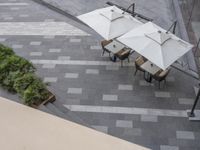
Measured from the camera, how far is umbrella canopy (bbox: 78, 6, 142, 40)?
507 inches

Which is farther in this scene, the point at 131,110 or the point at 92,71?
the point at 92,71

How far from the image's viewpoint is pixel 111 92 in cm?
1256

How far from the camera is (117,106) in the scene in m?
12.0

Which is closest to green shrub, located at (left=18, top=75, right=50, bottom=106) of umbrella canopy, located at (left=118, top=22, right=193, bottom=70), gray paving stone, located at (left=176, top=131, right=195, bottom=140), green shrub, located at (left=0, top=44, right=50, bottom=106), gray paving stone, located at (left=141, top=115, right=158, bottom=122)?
green shrub, located at (left=0, top=44, right=50, bottom=106)

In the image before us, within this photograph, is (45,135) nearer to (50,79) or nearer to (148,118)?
(148,118)

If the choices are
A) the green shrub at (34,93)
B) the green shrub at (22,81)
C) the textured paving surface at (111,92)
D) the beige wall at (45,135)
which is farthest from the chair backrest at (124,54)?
the beige wall at (45,135)

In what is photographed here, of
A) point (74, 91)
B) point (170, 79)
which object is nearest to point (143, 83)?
point (170, 79)

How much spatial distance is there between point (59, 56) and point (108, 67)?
2504 millimetres

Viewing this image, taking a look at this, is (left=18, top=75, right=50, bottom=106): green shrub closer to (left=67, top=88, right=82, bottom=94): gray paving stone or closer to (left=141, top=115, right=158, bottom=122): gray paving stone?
(left=67, top=88, right=82, bottom=94): gray paving stone

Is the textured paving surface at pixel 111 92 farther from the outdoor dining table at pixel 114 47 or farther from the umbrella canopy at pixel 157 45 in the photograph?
the umbrella canopy at pixel 157 45

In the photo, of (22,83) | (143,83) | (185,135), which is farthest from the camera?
(143,83)

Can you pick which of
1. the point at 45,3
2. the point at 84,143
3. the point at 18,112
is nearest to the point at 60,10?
the point at 45,3

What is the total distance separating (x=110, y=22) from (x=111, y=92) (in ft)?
9.93

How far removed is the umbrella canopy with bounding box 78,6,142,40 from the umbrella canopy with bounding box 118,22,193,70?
564mm
